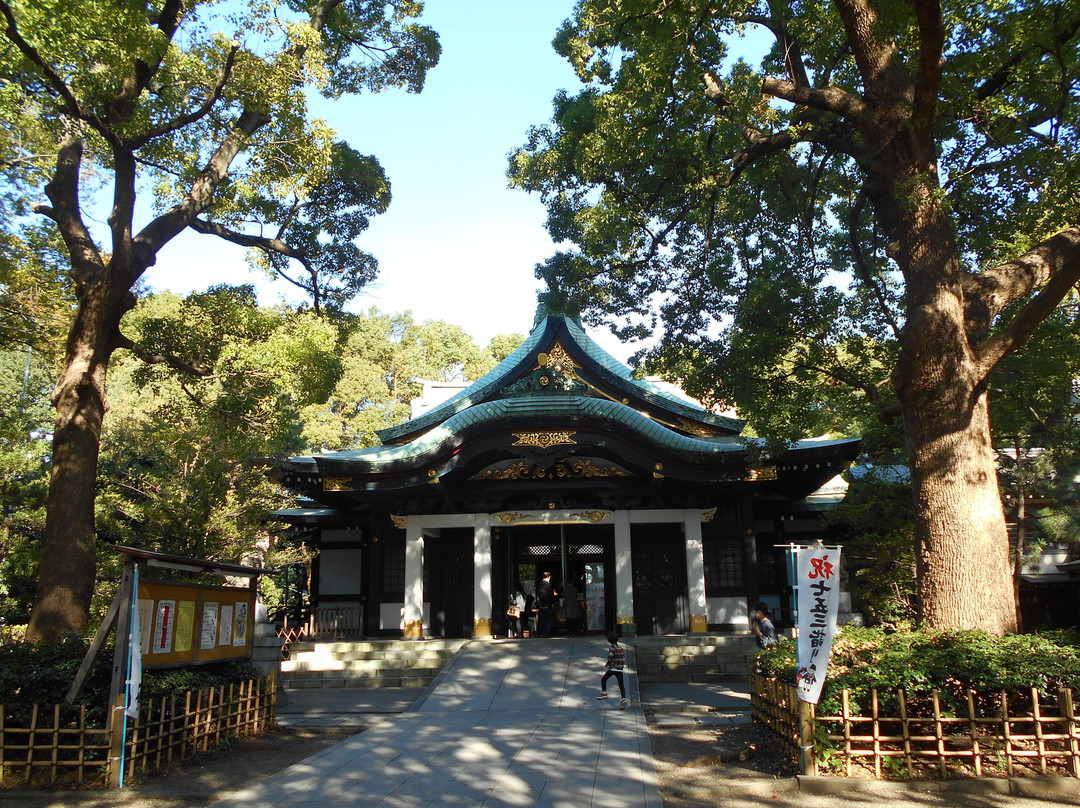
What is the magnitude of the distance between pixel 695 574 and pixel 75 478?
11.8m

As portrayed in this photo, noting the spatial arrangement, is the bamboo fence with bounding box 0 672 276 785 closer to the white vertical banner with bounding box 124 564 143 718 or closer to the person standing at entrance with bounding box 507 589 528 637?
the white vertical banner with bounding box 124 564 143 718

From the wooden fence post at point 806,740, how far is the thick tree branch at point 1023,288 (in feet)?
13.8

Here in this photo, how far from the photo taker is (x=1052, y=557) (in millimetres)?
22656

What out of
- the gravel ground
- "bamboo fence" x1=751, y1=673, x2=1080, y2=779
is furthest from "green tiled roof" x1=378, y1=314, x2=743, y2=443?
"bamboo fence" x1=751, y1=673, x2=1080, y2=779

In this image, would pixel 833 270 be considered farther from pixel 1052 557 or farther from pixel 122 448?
pixel 122 448

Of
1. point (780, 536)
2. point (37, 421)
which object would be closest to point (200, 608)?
point (780, 536)

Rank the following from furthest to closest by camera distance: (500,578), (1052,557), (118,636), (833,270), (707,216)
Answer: (1052,557) < (500,578) < (833,270) < (707,216) < (118,636)

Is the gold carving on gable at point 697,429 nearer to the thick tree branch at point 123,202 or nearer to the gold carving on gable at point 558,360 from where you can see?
the gold carving on gable at point 558,360

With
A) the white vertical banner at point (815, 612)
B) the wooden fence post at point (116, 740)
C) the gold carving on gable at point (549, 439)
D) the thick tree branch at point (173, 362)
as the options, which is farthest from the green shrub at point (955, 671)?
the thick tree branch at point (173, 362)

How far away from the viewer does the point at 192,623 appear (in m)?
8.94

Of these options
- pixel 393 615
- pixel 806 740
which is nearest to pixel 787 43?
pixel 806 740

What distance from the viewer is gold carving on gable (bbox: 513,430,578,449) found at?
604 inches

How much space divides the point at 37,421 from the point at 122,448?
38.7ft

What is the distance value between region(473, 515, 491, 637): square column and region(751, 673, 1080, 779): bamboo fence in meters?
9.63
